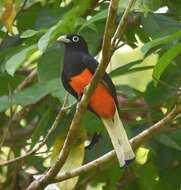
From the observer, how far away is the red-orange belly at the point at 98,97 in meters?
3.01

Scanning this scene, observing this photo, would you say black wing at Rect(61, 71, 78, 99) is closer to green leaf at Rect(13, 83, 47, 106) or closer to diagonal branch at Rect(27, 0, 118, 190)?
green leaf at Rect(13, 83, 47, 106)

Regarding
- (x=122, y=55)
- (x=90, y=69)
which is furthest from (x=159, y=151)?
(x=122, y=55)

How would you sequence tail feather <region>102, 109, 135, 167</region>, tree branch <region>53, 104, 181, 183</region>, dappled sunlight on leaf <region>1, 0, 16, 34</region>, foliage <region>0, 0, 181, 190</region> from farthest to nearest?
foliage <region>0, 0, 181, 190</region> < tail feather <region>102, 109, 135, 167</region> < tree branch <region>53, 104, 181, 183</region> < dappled sunlight on leaf <region>1, 0, 16, 34</region>

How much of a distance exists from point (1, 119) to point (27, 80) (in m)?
0.41

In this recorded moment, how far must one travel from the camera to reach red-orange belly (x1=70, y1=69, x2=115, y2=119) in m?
3.01

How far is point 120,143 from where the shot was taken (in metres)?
2.79

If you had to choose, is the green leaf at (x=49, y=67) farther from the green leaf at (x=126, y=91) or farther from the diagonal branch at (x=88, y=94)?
the diagonal branch at (x=88, y=94)

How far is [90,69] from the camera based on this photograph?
9.76 feet

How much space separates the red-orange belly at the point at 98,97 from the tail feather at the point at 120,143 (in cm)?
9

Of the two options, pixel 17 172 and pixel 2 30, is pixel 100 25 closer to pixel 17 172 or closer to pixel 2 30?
pixel 2 30

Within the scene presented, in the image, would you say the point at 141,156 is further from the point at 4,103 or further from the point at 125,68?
the point at 4,103

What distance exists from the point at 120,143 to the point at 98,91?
1.75 ft

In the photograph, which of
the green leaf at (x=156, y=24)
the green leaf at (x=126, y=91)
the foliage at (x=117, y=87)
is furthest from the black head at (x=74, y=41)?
the green leaf at (x=156, y=24)

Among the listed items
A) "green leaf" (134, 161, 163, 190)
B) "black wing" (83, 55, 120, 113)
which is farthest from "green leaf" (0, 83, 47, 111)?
"green leaf" (134, 161, 163, 190)
